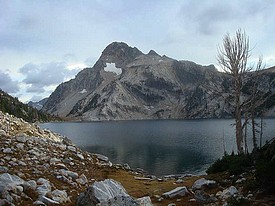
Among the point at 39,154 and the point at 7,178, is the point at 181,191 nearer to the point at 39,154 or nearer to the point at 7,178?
the point at 7,178

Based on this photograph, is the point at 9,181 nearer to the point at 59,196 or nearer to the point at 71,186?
the point at 59,196

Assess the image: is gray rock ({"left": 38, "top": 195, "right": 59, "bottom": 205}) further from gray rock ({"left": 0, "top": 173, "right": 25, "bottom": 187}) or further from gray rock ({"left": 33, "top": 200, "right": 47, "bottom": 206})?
gray rock ({"left": 0, "top": 173, "right": 25, "bottom": 187})

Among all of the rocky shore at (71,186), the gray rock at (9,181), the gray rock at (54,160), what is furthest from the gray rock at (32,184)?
the gray rock at (54,160)

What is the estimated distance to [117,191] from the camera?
14.4 m


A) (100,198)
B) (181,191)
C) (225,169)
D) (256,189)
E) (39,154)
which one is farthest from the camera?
(225,169)

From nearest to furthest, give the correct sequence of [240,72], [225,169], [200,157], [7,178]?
[7,178] < [225,169] < [240,72] < [200,157]

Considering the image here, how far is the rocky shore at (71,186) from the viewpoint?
13055 mm

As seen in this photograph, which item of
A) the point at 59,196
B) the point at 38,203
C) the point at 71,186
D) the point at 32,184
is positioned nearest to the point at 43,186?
the point at 32,184

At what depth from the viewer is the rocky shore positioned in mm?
13055

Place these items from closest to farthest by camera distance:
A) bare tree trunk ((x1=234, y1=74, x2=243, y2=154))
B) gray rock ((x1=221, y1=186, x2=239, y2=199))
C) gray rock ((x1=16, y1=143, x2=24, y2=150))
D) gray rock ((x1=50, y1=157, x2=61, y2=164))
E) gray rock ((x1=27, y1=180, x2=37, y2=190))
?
gray rock ((x1=27, y1=180, x2=37, y2=190)), gray rock ((x1=221, y1=186, x2=239, y2=199)), gray rock ((x1=50, y1=157, x2=61, y2=164)), gray rock ((x1=16, y1=143, x2=24, y2=150)), bare tree trunk ((x1=234, y1=74, x2=243, y2=154))

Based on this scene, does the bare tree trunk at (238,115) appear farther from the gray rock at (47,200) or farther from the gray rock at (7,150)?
the gray rock at (47,200)

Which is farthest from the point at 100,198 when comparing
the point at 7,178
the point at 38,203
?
the point at 7,178

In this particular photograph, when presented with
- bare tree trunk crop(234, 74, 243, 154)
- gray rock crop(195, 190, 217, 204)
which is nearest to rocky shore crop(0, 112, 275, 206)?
gray rock crop(195, 190, 217, 204)

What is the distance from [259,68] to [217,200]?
22.4 meters
